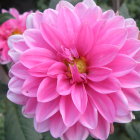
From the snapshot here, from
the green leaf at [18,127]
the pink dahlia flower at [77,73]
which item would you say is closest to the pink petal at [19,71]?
the pink dahlia flower at [77,73]

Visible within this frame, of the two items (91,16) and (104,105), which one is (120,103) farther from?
(91,16)

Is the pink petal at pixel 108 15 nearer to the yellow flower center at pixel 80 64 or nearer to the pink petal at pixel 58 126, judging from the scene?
the yellow flower center at pixel 80 64

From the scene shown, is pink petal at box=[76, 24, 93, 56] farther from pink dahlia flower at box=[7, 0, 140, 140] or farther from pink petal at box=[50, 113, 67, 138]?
pink petal at box=[50, 113, 67, 138]

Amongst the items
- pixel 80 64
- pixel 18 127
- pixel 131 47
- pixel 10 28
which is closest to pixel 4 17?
pixel 10 28

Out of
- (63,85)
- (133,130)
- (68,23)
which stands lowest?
(133,130)

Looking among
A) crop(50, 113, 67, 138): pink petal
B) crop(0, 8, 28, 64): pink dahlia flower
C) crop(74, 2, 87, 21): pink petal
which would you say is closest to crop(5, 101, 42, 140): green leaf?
crop(0, 8, 28, 64): pink dahlia flower
